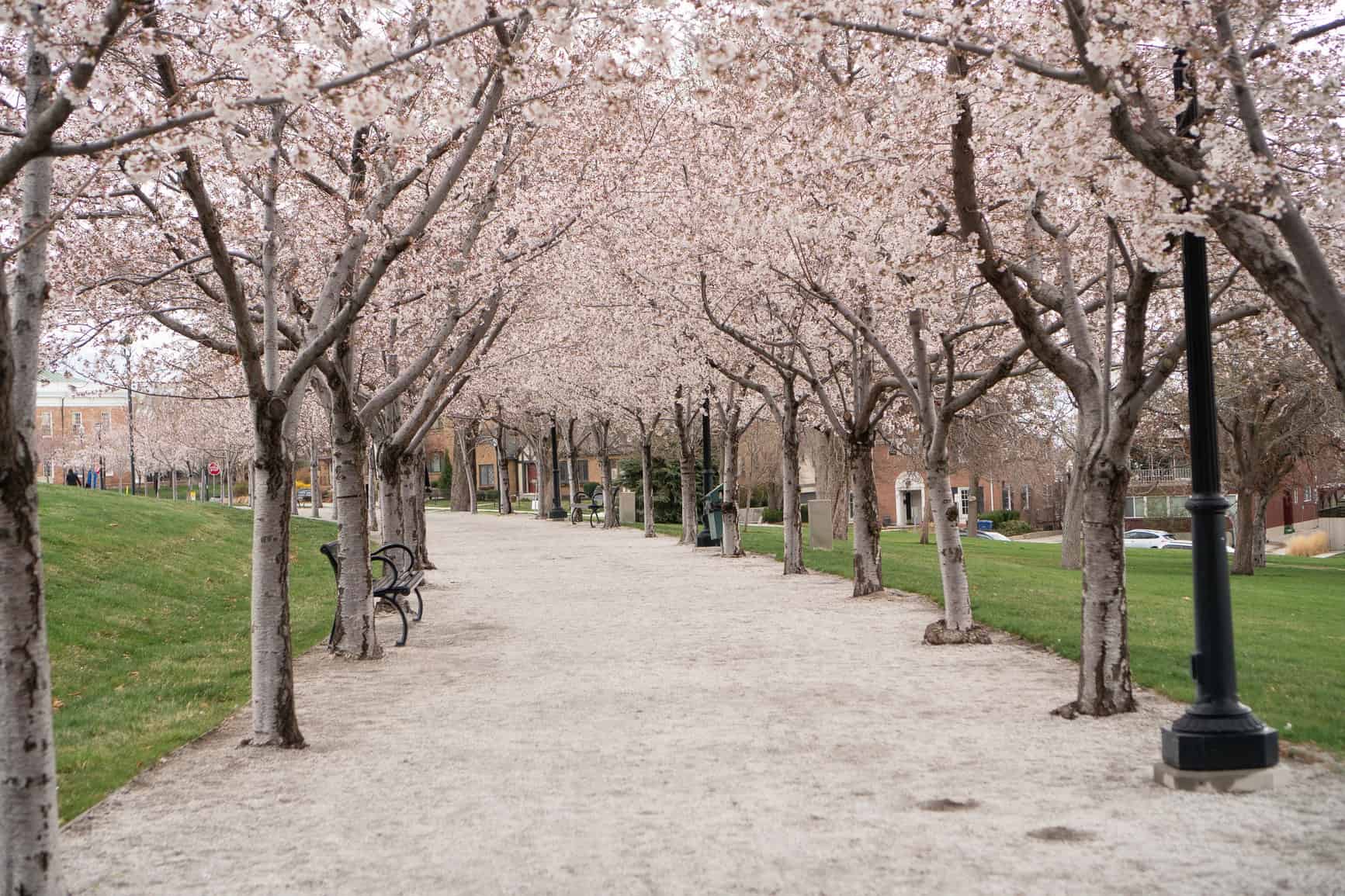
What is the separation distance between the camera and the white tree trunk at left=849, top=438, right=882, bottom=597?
1766 cm

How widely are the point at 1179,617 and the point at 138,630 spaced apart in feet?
44.4

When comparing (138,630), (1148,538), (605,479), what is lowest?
(1148,538)

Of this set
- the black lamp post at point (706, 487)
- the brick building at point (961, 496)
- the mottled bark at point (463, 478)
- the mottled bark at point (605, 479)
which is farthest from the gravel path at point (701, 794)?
the brick building at point (961, 496)

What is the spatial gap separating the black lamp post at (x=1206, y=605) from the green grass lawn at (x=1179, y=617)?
1279mm

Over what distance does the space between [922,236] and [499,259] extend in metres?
5.50

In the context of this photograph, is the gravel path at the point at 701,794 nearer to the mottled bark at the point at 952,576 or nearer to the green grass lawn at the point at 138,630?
the green grass lawn at the point at 138,630


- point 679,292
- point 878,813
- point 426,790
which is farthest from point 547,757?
point 679,292

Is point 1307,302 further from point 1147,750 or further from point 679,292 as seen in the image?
point 679,292

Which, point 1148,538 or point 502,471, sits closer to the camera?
point 502,471

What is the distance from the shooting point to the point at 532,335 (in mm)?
27656

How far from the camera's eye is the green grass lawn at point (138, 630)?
8.45 meters

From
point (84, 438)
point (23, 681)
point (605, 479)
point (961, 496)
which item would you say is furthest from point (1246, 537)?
point (84, 438)

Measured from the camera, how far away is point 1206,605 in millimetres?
6828

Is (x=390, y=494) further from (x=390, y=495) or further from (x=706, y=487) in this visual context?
(x=706, y=487)
